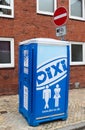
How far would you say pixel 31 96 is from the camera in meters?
6.16

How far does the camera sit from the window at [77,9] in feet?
41.0

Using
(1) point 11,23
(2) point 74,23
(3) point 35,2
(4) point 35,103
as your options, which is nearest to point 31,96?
(4) point 35,103

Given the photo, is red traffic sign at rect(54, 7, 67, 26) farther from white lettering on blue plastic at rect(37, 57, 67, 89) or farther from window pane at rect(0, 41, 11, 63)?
window pane at rect(0, 41, 11, 63)

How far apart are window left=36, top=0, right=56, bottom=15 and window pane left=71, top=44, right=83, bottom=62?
218cm

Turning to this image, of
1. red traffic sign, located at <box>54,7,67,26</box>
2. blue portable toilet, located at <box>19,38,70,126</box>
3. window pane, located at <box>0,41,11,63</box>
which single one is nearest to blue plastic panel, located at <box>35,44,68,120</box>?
blue portable toilet, located at <box>19,38,70,126</box>

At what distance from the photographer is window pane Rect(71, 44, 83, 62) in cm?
1266

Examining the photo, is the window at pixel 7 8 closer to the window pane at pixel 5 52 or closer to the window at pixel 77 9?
the window pane at pixel 5 52

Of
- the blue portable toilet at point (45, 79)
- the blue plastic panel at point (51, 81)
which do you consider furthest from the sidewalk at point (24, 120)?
the blue plastic panel at point (51, 81)

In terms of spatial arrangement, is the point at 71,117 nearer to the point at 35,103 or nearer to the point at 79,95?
the point at 35,103

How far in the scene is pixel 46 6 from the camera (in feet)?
37.7

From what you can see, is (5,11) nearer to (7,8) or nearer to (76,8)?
(7,8)

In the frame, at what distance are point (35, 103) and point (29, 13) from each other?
549 cm

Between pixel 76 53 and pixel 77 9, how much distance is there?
2.21 metres

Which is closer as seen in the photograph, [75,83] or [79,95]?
[79,95]
